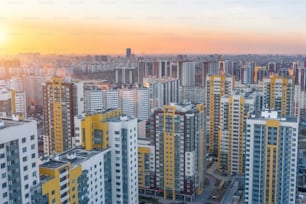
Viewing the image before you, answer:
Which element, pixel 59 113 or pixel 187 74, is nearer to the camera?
pixel 59 113

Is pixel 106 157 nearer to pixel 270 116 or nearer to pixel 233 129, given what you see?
pixel 270 116

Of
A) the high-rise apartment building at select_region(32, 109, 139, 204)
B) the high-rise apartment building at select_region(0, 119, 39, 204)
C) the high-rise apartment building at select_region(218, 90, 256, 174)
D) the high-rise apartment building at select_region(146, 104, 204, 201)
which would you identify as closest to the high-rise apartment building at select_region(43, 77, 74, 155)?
the high-rise apartment building at select_region(146, 104, 204, 201)

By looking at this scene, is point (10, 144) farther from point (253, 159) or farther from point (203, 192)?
point (203, 192)

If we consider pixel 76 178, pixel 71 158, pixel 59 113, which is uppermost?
pixel 59 113

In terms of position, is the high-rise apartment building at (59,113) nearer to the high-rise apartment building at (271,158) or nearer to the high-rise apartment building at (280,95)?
the high-rise apartment building at (271,158)

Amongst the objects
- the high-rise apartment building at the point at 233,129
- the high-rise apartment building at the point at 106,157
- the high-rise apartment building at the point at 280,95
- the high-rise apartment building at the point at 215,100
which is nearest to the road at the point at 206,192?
the high-rise apartment building at the point at 233,129

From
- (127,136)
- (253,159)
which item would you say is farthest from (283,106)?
(127,136)

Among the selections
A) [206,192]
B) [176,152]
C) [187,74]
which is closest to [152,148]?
[176,152]
